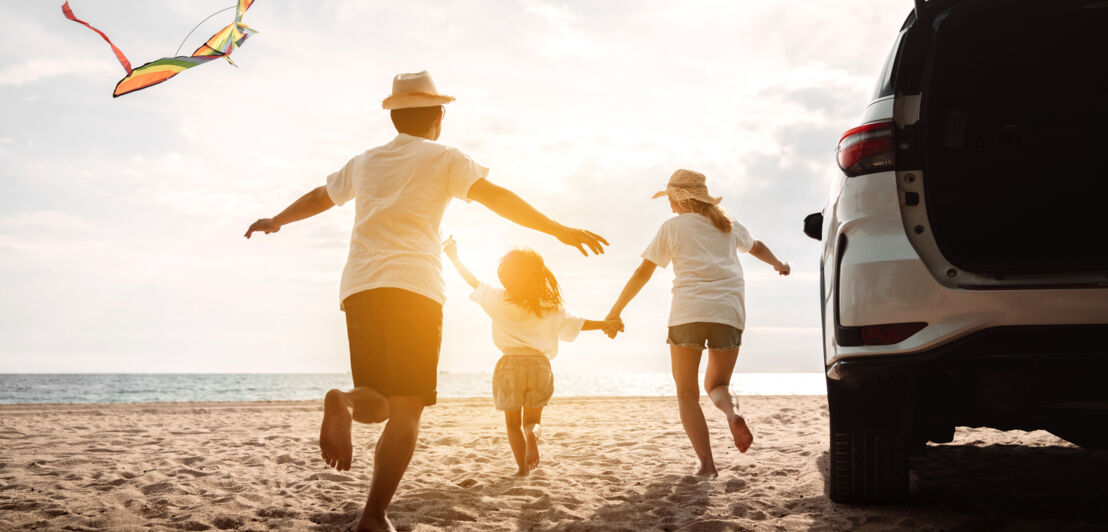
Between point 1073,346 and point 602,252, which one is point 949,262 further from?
point 602,252

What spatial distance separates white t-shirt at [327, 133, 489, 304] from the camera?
10.9ft

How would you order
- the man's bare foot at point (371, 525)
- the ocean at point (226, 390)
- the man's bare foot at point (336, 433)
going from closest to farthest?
the man's bare foot at point (336, 433) → the man's bare foot at point (371, 525) → the ocean at point (226, 390)

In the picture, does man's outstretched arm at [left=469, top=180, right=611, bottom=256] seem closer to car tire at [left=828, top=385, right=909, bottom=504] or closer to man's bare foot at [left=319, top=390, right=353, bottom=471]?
man's bare foot at [left=319, top=390, right=353, bottom=471]

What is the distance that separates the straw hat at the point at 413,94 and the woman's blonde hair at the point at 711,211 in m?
2.18

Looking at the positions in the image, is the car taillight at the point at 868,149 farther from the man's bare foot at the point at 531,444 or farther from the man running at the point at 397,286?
the man's bare foot at the point at 531,444

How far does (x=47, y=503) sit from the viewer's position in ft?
13.9

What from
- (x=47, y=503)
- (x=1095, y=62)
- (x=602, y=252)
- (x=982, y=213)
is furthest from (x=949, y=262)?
(x=47, y=503)

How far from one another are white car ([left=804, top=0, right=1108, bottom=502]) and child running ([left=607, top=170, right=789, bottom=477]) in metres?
1.87

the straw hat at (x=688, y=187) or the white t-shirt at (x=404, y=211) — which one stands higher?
the straw hat at (x=688, y=187)

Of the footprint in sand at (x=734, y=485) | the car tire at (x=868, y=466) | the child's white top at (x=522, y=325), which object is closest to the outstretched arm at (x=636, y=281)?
the child's white top at (x=522, y=325)

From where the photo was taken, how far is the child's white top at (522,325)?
5445 mm

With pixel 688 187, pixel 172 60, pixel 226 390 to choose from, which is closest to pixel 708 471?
pixel 688 187

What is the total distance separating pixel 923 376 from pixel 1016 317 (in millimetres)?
521

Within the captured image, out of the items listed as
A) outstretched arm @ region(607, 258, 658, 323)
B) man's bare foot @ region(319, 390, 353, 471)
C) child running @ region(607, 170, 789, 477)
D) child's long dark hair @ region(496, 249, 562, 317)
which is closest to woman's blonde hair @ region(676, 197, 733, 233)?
child running @ region(607, 170, 789, 477)
